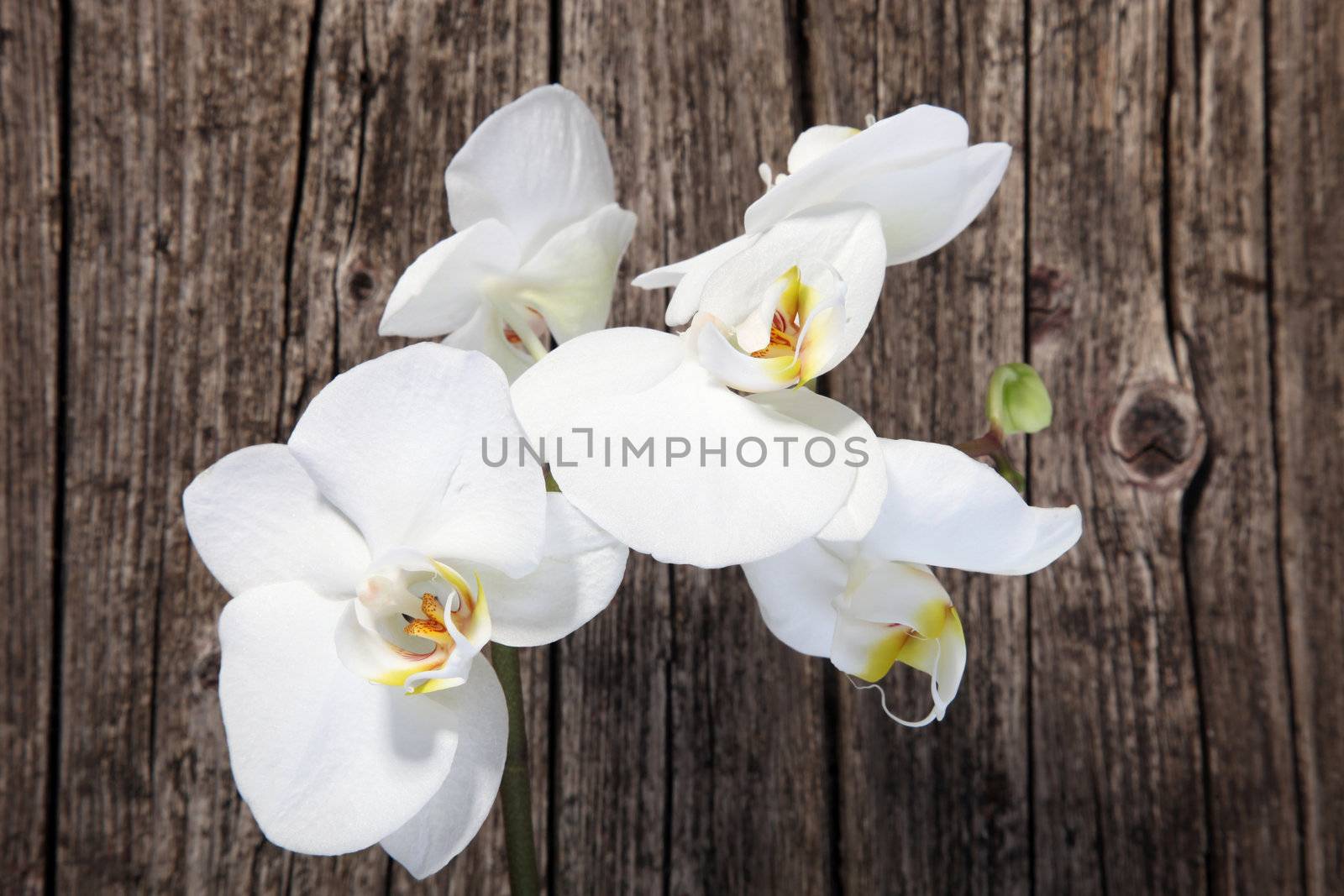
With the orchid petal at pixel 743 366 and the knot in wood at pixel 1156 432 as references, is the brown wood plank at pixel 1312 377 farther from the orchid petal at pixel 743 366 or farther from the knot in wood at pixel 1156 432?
the orchid petal at pixel 743 366

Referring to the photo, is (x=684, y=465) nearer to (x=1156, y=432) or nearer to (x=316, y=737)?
(x=316, y=737)

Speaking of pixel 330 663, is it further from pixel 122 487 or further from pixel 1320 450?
pixel 1320 450

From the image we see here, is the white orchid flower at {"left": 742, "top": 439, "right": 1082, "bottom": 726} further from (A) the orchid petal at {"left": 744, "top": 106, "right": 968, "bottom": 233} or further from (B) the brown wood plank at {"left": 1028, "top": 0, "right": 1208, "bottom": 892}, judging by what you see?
(B) the brown wood plank at {"left": 1028, "top": 0, "right": 1208, "bottom": 892}

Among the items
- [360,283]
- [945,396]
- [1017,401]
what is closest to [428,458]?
[1017,401]

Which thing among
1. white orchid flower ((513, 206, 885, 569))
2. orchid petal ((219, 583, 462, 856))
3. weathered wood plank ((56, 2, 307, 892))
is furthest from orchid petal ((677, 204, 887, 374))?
weathered wood plank ((56, 2, 307, 892))

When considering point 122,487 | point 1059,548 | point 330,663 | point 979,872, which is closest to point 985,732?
point 979,872

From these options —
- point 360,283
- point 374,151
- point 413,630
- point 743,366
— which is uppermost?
point 374,151
